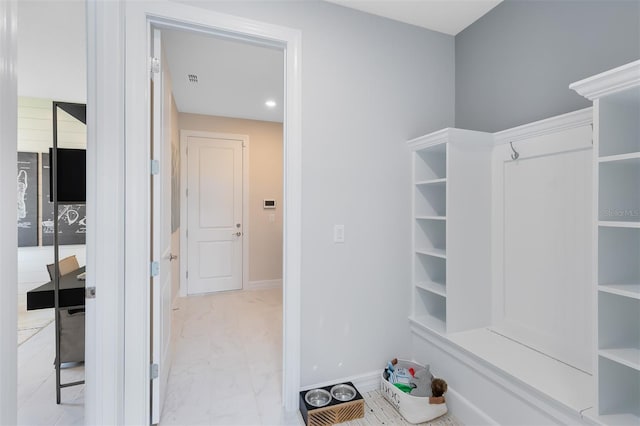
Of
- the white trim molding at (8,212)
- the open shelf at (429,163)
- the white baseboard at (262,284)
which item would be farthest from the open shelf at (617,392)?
the white baseboard at (262,284)

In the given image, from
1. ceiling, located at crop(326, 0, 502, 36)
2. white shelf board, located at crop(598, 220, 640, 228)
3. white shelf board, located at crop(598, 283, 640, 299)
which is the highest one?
ceiling, located at crop(326, 0, 502, 36)

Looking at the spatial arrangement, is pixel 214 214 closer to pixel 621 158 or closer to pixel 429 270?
pixel 429 270

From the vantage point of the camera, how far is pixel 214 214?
4.47 metres

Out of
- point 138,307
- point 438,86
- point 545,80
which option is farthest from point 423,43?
point 138,307

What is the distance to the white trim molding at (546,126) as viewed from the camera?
5.18ft

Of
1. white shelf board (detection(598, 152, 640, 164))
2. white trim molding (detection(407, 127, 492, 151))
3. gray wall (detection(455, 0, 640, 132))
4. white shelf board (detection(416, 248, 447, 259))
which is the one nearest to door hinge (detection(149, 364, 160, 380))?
white shelf board (detection(416, 248, 447, 259))

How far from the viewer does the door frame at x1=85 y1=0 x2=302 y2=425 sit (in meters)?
1.50

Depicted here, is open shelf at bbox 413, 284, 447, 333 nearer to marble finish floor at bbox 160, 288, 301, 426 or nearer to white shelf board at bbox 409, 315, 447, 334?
white shelf board at bbox 409, 315, 447, 334

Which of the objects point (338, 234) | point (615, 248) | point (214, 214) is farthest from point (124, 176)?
point (214, 214)

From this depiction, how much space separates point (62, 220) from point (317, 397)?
2634 millimetres

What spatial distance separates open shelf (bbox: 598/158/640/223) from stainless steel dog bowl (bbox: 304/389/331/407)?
169 cm

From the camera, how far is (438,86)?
2.39m

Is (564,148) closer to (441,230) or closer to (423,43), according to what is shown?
(441,230)

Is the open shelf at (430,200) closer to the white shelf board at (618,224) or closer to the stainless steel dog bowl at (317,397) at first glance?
the white shelf board at (618,224)
